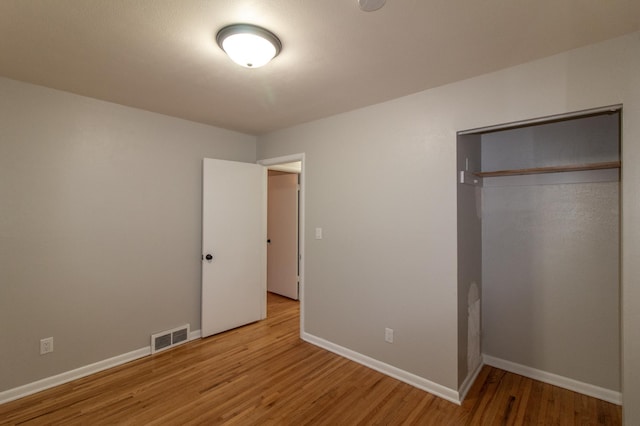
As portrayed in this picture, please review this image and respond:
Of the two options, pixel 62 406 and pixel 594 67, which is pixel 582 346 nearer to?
pixel 594 67

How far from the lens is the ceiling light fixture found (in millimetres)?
1641

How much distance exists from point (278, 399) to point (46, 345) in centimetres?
198

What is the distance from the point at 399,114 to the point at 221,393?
2765mm

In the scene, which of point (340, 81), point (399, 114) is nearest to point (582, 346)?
point (399, 114)

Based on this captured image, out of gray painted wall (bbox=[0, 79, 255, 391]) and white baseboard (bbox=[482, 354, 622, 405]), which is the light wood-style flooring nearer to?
white baseboard (bbox=[482, 354, 622, 405])

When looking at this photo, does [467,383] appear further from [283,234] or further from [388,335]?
[283,234]

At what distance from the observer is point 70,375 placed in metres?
2.59

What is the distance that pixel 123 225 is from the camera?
9.51ft

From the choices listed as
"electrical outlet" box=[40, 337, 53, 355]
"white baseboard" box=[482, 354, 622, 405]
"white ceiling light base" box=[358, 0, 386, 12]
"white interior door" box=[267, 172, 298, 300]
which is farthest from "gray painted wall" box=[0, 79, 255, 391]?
"white baseboard" box=[482, 354, 622, 405]

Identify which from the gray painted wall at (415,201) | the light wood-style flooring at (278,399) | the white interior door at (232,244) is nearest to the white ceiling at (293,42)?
the gray painted wall at (415,201)

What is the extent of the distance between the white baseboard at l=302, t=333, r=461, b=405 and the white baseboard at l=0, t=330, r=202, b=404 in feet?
5.69

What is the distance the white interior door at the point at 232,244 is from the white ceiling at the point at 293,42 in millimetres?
1179

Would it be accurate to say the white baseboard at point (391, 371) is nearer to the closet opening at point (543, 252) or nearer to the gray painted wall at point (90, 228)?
the closet opening at point (543, 252)

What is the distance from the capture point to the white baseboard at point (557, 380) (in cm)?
229
